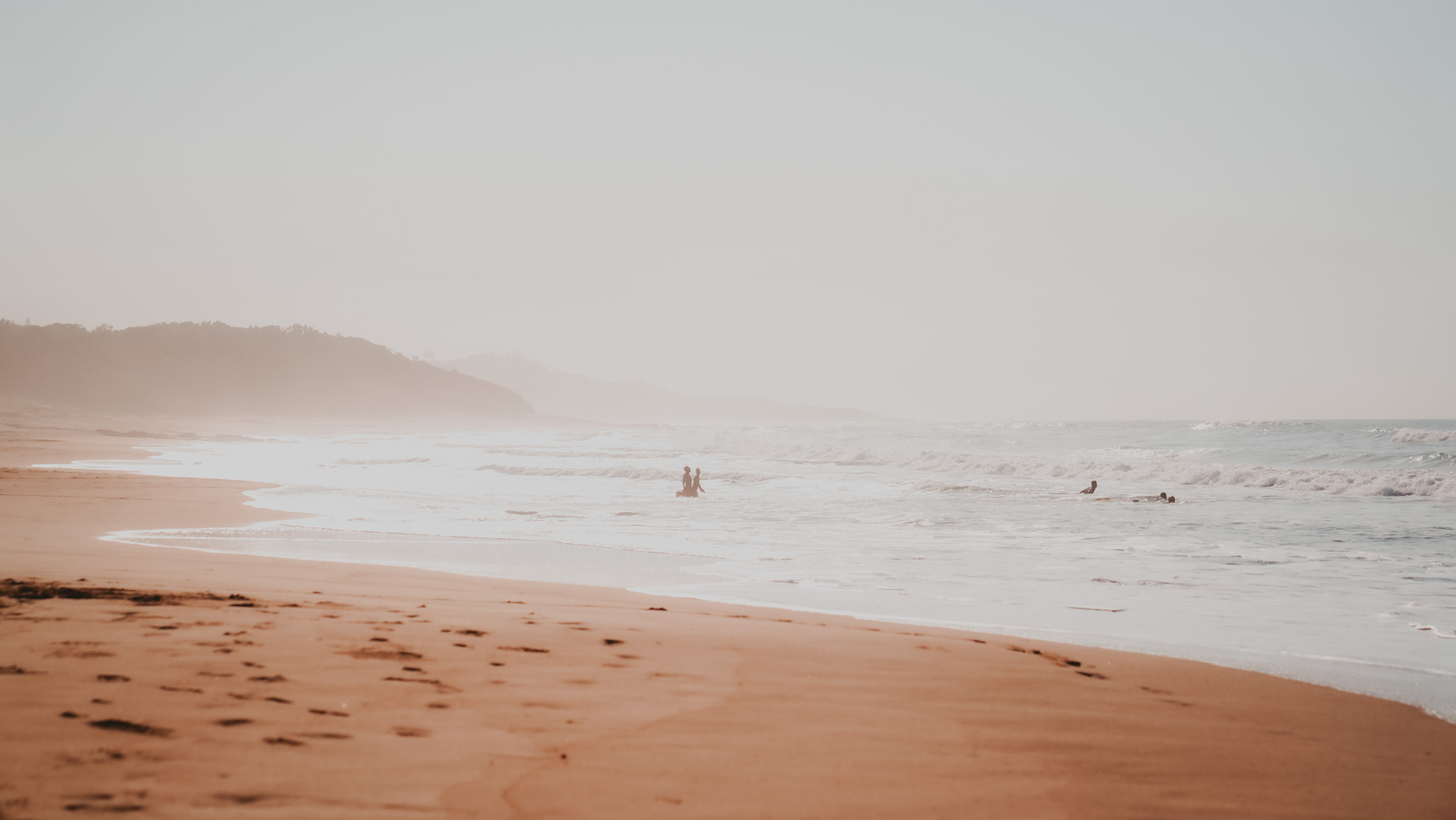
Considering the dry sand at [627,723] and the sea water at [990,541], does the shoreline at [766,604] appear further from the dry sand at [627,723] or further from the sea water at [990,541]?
the dry sand at [627,723]

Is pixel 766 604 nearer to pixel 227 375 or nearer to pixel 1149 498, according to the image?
pixel 1149 498

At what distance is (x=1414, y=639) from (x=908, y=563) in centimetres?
444

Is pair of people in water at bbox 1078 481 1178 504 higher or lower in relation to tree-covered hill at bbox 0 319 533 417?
lower

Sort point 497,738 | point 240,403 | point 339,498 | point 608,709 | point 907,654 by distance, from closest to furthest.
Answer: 1. point 497,738
2. point 608,709
3. point 907,654
4. point 339,498
5. point 240,403

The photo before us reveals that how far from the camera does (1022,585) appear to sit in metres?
7.90

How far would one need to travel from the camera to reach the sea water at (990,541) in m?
6.09

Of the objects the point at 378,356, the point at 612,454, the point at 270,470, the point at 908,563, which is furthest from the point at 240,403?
the point at 908,563

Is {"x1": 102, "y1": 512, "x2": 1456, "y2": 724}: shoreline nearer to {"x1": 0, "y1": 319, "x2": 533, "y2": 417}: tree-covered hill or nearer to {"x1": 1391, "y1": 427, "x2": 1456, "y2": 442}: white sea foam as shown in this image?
{"x1": 1391, "y1": 427, "x2": 1456, "y2": 442}: white sea foam

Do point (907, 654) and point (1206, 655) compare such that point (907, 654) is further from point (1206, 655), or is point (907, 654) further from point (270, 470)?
point (270, 470)

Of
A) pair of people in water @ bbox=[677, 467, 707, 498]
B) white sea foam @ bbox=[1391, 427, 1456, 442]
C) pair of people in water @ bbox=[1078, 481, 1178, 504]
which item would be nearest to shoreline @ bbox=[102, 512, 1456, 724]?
pair of people in water @ bbox=[677, 467, 707, 498]

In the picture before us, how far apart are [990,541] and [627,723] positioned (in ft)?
29.8

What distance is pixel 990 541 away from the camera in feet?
37.2

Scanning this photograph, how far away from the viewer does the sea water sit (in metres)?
6.09

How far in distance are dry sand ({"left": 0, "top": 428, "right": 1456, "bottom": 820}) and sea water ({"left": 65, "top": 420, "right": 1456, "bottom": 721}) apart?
127 cm
